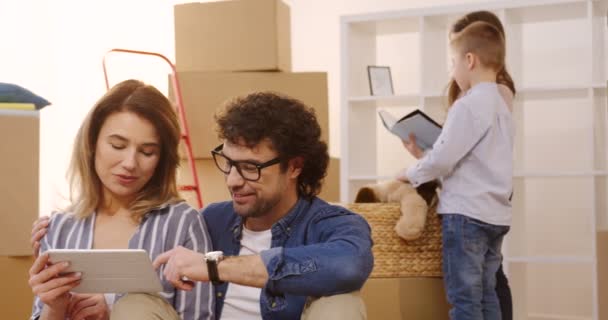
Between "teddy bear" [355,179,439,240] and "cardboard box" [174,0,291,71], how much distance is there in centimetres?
65

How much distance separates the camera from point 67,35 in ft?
15.8

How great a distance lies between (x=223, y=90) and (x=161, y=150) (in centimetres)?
131

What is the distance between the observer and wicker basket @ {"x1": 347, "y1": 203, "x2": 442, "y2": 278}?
8.88ft

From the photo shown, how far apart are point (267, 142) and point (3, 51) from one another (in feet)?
9.61

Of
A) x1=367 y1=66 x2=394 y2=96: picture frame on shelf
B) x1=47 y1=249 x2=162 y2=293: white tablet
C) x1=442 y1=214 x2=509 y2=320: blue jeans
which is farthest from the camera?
x1=367 y1=66 x2=394 y2=96: picture frame on shelf

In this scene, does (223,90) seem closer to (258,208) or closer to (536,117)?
(258,208)

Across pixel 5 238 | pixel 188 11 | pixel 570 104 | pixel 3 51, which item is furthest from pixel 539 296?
pixel 3 51

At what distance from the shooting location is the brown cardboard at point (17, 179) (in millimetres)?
2461

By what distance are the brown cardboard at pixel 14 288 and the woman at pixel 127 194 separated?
2.49 feet

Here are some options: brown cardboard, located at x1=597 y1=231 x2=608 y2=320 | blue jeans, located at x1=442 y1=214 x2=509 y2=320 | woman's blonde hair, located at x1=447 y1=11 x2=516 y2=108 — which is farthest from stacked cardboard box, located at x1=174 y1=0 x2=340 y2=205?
brown cardboard, located at x1=597 y1=231 x2=608 y2=320

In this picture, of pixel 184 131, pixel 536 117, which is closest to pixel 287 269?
pixel 184 131

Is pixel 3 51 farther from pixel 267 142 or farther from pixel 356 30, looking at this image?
pixel 267 142

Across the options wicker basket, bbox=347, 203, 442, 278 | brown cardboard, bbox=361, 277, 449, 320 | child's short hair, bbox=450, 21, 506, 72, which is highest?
child's short hair, bbox=450, 21, 506, 72

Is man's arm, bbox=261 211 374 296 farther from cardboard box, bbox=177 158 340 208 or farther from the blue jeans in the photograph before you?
cardboard box, bbox=177 158 340 208
